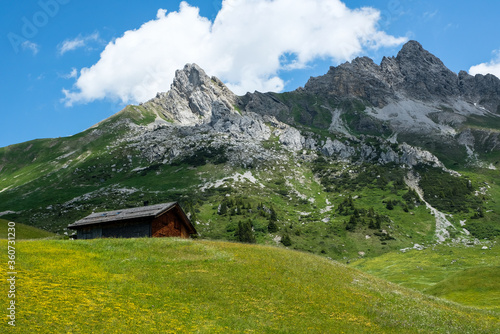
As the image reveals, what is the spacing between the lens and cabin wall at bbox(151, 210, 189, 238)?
150 ft

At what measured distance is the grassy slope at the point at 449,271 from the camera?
49.7m

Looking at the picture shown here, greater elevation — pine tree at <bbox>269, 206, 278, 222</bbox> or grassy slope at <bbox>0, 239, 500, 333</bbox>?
pine tree at <bbox>269, 206, 278, 222</bbox>

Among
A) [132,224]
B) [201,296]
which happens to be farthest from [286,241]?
[201,296]

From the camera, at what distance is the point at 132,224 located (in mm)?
45719

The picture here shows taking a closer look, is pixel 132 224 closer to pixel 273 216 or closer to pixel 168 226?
pixel 168 226

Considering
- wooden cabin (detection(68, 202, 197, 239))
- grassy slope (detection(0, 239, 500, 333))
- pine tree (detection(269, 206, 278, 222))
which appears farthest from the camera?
pine tree (detection(269, 206, 278, 222))

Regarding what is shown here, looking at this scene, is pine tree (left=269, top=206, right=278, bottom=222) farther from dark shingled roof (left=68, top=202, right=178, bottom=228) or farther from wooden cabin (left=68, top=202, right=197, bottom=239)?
dark shingled roof (left=68, top=202, right=178, bottom=228)

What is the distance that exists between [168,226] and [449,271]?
77748 millimetres

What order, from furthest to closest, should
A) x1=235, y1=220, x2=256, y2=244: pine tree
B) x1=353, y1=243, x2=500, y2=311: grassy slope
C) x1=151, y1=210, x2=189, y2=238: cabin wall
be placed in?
x1=235, y1=220, x2=256, y2=244: pine tree < x1=353, y1=243, x2=500, y2=311: grassy slope < x1=151, y1=210, x2=189, y2=238: cabin wall

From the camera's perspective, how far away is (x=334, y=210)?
150 metres

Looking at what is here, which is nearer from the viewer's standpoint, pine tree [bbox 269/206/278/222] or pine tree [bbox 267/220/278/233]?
pine tree [bbox 267/220/278/233]

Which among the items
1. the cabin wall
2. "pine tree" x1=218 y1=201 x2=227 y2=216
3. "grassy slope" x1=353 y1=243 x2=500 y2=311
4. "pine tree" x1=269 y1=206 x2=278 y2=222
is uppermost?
"pine tree" x1=218 y1=201 x2=227 y2=216

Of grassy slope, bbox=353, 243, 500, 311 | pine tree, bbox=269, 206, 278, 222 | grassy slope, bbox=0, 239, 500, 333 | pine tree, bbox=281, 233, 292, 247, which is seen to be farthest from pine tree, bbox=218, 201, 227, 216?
grassy slope, bbox=0, 239, 500, 333

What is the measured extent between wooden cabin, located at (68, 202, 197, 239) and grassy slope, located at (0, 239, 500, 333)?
8.56 meters
